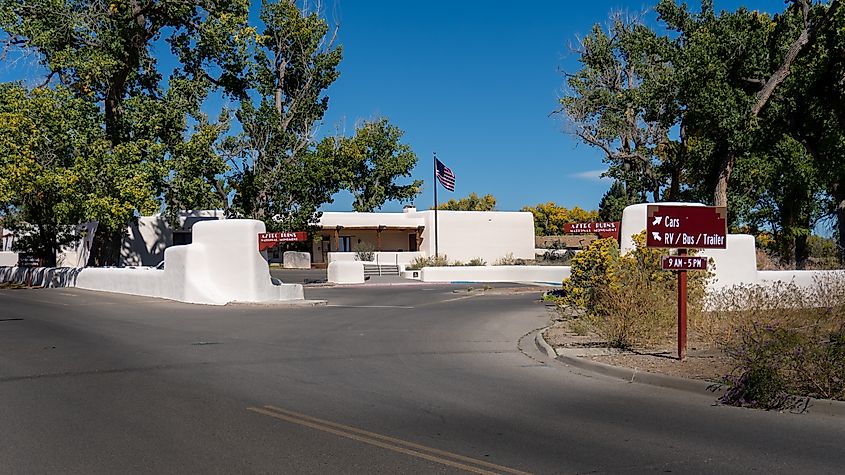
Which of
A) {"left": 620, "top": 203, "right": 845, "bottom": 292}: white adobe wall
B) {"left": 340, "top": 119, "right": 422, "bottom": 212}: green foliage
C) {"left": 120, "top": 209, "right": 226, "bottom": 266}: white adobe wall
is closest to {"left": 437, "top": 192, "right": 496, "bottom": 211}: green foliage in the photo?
{"left": 340, "top": 119, "right": 422, "bottom": 212}: green foliage

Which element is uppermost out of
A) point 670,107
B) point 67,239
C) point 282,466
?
point 670,107

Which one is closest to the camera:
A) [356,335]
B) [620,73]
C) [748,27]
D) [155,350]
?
[155,350]

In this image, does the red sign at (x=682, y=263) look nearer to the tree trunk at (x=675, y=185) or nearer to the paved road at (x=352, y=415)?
the paved road at (x=352, y=415)

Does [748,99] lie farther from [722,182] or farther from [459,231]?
[459,231]

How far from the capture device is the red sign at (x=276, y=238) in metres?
24.7

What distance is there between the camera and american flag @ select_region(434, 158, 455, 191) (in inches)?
2041

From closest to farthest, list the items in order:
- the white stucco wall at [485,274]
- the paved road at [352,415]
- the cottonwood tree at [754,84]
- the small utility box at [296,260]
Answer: the paved road at [352,415], the cottonwood tree at [754,84], the white stucco wall at [485,274], the small utility box at [296,260]

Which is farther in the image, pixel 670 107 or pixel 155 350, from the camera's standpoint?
pixel 670 107

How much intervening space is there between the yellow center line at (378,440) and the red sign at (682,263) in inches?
224

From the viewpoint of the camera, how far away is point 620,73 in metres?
48.2

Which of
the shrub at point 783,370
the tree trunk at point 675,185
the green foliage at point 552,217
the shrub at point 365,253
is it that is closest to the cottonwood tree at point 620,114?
the tree trunk at point 675,185

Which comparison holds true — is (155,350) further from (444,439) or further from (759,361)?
(759,361)

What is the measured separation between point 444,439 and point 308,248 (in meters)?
55.5

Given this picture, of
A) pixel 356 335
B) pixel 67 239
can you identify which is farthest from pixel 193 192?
pixel 356 335
